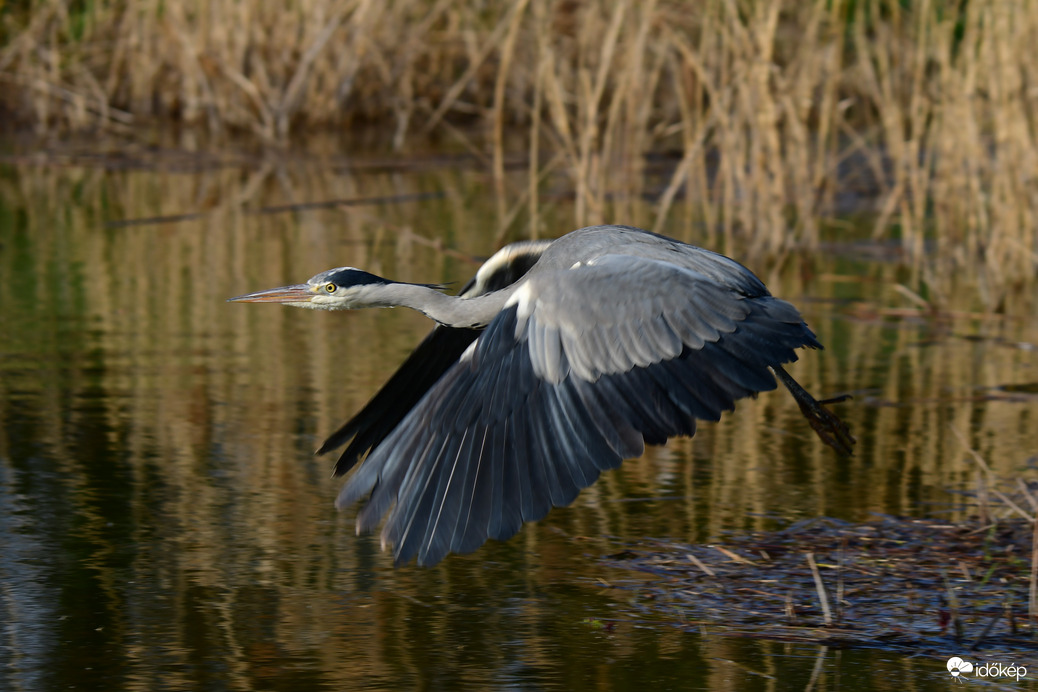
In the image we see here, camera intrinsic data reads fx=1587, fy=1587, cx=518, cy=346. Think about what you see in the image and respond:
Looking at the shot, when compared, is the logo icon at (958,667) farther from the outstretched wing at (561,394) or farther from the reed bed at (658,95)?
the reed bed at (658,95)

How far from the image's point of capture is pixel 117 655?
143 inches

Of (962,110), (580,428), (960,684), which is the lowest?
(960,684)

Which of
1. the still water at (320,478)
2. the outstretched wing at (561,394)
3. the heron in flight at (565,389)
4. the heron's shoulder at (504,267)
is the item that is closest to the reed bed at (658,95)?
the still water at (320,478)

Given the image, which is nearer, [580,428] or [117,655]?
[117,655]

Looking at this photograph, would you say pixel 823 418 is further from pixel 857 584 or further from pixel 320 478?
pixel 320 478

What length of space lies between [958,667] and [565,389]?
119 centimetres

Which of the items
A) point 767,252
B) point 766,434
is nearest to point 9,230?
point 767,252

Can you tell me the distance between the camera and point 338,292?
16.2 feet

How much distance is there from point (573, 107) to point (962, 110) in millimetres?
6125

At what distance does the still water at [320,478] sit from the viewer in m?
3.67

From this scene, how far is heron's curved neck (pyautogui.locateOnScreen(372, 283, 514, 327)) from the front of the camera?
4.85 m

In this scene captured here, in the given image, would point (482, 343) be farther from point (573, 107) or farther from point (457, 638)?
point (573, 107)

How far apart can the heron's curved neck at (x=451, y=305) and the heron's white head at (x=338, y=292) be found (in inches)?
2.2

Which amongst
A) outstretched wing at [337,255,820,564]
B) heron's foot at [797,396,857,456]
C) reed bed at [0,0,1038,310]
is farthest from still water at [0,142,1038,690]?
reed bed at [0,0,1038,310]
